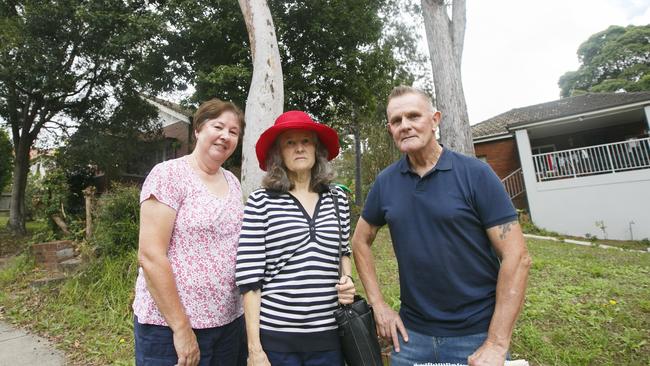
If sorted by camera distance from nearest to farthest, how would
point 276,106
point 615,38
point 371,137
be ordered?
point 276,106 < point 371,137 < point 615,38

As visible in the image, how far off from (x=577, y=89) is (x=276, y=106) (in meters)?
44.2

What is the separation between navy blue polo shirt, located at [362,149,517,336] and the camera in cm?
173

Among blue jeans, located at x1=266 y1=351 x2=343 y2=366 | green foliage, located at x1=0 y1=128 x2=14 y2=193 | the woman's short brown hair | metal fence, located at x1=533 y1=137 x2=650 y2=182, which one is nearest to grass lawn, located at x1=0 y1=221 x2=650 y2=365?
blue jeans, located at x1=266 y1=351 x2=343 y2=366

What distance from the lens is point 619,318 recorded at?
3824mm

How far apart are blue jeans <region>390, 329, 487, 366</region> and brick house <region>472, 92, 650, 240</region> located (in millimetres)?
15229

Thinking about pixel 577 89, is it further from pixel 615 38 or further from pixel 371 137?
pixel 371 137

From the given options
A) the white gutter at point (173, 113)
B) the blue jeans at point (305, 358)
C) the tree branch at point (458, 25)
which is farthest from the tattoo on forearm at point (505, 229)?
the white gutter at point (173, 113)

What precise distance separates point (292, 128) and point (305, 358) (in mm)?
1250

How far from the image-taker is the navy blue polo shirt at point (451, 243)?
1734mm

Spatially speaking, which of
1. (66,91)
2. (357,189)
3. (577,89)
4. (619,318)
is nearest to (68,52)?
(66,91)

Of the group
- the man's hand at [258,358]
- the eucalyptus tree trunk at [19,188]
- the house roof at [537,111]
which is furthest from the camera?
the house roof at [537,111]

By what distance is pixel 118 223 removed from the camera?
253 inches

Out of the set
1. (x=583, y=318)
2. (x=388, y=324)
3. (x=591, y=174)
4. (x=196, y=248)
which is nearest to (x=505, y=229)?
(x=388, y=324)

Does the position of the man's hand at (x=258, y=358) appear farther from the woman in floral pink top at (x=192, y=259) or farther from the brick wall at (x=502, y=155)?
the brick wall at (x=502, y=155)
